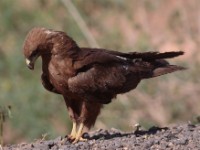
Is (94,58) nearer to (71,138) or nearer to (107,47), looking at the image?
(71,138)

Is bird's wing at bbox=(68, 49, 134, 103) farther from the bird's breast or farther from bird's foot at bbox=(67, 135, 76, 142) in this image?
bird's foot at bbox=(67, 135, 76, 142)

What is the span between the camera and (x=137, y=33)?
47.3 feet

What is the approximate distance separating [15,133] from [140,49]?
2.46 metres

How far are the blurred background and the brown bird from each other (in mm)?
4643

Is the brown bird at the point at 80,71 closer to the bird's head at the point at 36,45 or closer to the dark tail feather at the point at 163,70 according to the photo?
the bird's head at the point at 36,45

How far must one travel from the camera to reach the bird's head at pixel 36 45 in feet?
23.1

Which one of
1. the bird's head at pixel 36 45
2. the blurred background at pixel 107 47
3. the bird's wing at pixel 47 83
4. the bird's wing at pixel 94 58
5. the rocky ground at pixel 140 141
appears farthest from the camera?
the blurred background at pixel 107 47

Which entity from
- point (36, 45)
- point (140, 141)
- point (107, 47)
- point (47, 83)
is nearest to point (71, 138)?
point (47, 83)

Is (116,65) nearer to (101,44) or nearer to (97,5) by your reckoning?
(101,44)

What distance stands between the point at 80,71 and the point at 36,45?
1.44 ft

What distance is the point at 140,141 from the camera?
22.7 ft

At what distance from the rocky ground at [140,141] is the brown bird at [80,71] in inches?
7.2

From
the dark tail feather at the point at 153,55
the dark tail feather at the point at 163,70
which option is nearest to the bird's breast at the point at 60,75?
the dark tail feather at the point at 153,55

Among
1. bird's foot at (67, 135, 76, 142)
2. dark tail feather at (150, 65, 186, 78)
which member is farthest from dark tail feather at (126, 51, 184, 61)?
bird's foot at (67, 135, 76, 142)
